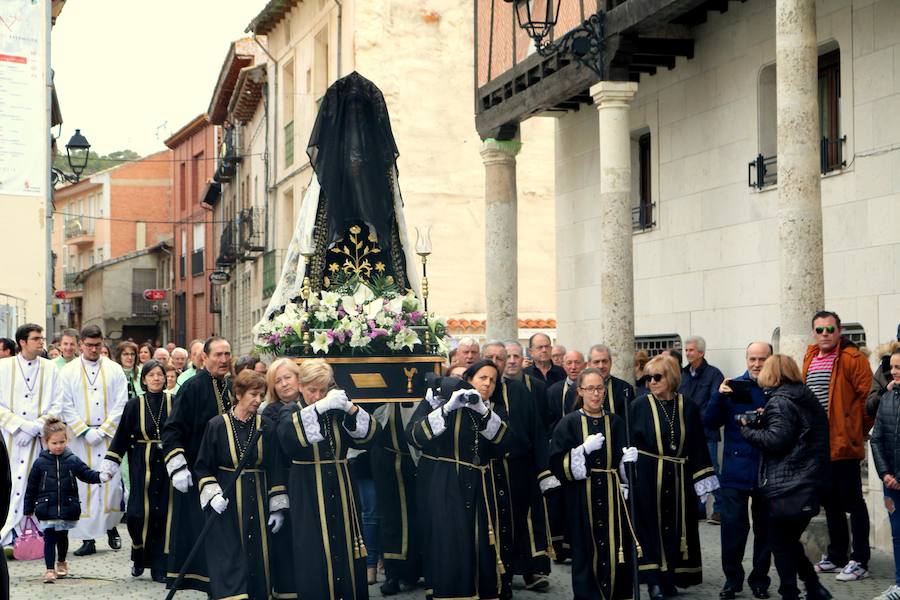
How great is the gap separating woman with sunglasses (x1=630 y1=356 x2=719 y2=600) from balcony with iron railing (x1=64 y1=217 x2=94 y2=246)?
6336 cm

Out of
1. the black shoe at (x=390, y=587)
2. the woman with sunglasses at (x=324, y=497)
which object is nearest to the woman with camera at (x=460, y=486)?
the woman with sunglasses at (x=324, y=497)

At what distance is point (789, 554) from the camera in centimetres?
910

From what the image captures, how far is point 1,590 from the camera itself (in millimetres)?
5543

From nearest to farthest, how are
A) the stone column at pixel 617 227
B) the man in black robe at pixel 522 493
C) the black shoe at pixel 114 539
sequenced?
the man in black robe at pixel 522 493, the black shoe at pixel 114 539, the stone column at pixel 617 227

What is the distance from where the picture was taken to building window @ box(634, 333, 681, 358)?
17156 mm

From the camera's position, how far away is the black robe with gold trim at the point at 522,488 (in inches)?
393

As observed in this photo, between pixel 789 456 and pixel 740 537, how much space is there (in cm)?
110

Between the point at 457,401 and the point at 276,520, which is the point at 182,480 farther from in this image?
the point at 457,401

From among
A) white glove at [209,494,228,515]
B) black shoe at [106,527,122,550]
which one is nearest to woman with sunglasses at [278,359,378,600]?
white glove at [209,494,228,515]

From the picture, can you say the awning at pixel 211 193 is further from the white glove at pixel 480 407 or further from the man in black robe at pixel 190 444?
the white glove at pixel 480 407

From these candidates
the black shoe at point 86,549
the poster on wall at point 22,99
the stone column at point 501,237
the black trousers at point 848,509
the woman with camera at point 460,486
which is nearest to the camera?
the woman with camera at point 460,486

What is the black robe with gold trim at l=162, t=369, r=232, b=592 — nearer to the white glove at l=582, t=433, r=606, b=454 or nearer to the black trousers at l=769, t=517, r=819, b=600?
the white glove at l=582, t=433, r=606, b=454

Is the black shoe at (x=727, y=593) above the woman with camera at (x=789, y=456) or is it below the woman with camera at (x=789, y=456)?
below

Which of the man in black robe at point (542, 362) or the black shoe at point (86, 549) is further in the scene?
the man in black robe at point (542, 362)
